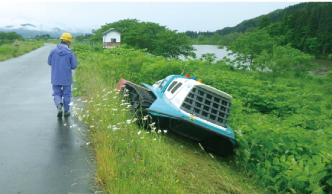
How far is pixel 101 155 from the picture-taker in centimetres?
453

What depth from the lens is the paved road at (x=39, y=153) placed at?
4.01 metres

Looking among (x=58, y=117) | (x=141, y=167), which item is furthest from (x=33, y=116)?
(x=141, y=167)

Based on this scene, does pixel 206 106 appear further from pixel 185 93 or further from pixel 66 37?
pixel 66 37

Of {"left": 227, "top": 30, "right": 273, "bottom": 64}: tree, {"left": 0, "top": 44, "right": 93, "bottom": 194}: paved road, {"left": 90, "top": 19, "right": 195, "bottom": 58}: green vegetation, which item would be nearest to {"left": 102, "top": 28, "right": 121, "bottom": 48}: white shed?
{"left": 90, "top": 19, "right": 195, "bottom": 58}: green vegetation

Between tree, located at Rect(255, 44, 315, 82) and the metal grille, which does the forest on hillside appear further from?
the metal grille

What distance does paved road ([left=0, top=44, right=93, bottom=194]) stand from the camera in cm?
401

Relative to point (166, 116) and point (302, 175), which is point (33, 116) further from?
point (302, 175)

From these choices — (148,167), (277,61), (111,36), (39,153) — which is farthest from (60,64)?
(111,36)

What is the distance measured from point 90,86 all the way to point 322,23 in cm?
6705

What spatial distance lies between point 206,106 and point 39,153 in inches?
143

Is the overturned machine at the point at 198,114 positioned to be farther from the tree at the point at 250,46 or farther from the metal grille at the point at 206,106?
the tree at the point at 250,46

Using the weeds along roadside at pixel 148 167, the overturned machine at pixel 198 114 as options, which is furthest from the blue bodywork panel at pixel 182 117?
the weeds along roadside at pixel 148 167

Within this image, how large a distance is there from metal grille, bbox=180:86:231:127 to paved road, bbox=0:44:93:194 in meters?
2.46

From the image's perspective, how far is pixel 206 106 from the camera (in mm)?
6574
